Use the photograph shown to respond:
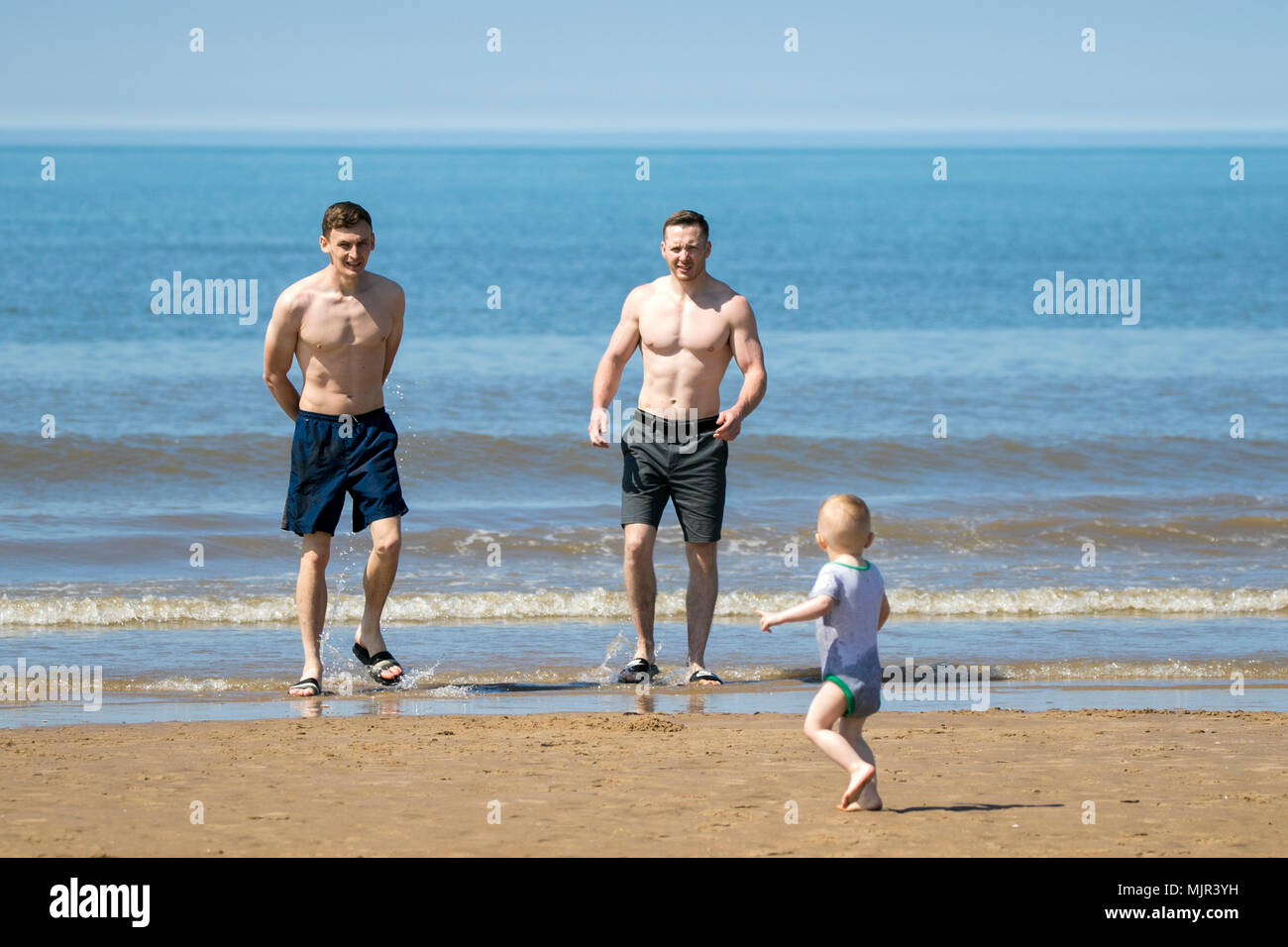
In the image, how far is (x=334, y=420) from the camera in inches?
265

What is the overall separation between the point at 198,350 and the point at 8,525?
34.9 feet

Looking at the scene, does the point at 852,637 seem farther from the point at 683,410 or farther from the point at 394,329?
the point at 394,329

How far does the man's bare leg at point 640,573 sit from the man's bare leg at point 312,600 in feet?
4.54

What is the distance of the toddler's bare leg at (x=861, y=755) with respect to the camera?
14.5 ft

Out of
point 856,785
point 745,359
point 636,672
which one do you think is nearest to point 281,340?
point 745,359

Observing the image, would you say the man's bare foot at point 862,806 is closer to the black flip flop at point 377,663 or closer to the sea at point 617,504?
the sea at point 617,504

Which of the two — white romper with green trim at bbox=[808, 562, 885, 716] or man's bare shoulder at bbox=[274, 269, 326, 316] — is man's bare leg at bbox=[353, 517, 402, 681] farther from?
white romper with green trim at bbox=[808, 562, 885, 716]

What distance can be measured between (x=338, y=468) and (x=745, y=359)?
1924 millimetres

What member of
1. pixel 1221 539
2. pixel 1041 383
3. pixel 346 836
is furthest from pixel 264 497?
pixel 1041 383

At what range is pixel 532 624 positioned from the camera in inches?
338

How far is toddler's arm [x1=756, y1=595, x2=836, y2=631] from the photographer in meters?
4.15

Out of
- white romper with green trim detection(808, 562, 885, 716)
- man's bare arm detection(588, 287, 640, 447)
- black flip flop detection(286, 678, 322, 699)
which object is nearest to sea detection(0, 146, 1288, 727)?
black flip flop detection(286, 678, 322, 699)

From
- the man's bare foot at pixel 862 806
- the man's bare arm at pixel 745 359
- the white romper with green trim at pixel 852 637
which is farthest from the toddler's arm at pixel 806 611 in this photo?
the man's bare arm at pixel 745 359
